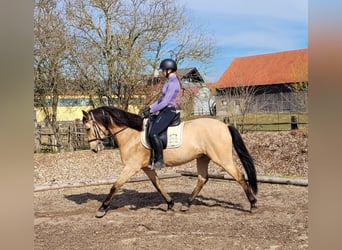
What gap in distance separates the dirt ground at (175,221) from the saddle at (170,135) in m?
0.57

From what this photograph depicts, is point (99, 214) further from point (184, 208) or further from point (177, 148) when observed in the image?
point (177, 148)

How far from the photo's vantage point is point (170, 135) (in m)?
3.03

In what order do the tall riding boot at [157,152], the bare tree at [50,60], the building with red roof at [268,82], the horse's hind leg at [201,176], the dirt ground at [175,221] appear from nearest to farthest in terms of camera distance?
the dirt ground at [175,221], the building with red roof at [268,82], the tall riding boot at [157,152], the horse's hind leg at [201,176], the bare tree at [50,60]

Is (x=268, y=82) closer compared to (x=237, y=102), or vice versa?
(x=268, y=82)

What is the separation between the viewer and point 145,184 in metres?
4.58

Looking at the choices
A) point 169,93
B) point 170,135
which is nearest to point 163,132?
point 170,135

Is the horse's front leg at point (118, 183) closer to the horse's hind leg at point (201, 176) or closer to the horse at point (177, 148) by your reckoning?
the horse at point (177, 148)

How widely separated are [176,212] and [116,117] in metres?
0.91

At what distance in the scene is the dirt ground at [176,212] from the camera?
7.80 ft

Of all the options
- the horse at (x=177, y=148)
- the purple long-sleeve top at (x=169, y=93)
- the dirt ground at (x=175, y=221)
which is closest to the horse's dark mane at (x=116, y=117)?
the horse at (x=177, y=148)

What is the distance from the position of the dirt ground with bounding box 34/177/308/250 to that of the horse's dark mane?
2.38 ft

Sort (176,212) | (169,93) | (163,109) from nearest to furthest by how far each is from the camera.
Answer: (169,93) → (163,109) → (176,212)

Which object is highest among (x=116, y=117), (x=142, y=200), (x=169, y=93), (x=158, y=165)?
(x=169, y=93)
